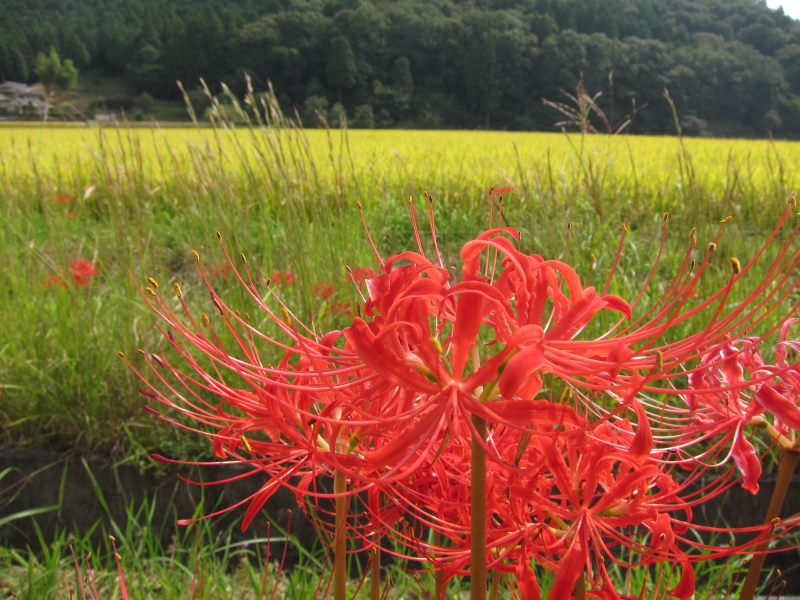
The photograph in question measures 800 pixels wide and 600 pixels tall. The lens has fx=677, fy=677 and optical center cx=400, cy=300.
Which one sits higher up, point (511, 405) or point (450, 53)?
point (450, 53)

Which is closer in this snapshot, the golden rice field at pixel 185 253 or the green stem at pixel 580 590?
the green stem at pixel 580 590

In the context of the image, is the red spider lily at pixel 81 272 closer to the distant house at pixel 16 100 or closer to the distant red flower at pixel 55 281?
the distant red flower at pixel 55 281

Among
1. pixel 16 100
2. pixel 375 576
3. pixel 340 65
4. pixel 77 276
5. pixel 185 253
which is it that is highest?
pixel 340 65

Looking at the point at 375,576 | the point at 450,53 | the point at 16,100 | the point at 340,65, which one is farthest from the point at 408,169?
the point at 450,53

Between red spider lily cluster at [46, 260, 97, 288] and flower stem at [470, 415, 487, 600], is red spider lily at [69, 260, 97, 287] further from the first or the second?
flower stem at [470, 415, 487, 600]

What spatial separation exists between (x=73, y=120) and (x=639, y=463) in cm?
488

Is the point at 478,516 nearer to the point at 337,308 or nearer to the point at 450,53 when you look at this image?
the point at 337,308

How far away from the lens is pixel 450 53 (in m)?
43.0

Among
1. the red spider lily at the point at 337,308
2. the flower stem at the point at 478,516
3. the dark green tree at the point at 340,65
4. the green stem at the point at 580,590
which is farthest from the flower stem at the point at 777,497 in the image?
the dark green tree at the point at 340,65

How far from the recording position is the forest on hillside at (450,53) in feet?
106

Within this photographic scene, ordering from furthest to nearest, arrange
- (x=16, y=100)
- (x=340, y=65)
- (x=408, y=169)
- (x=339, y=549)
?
1. (x=340, y=65)
2. (x=16, y=100)
3. (x=408, y=169)
4. (x=339, y=549)

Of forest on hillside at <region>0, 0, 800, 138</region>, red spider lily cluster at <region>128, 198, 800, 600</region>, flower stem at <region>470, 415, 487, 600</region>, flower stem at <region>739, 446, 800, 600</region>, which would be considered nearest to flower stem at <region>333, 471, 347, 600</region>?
red spider lily cluster at <region>128, 198, 800, 600</region>

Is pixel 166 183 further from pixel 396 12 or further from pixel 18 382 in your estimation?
pixel 396 12

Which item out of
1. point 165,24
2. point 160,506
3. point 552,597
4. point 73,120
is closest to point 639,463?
point 552,597
